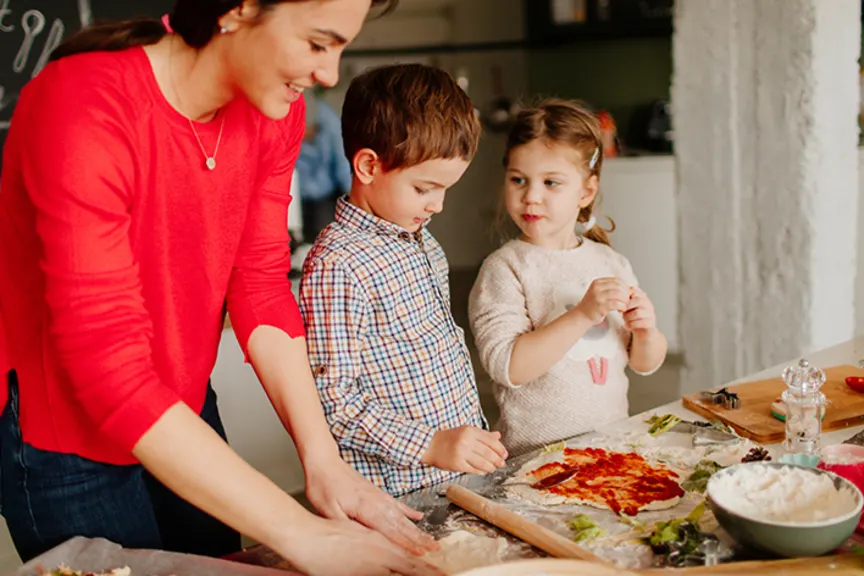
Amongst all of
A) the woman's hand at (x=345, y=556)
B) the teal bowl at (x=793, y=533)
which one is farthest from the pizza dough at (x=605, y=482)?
the woman's hand at (x=345, y=556)

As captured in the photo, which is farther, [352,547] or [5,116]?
[5,116]

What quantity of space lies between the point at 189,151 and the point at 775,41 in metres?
2.25

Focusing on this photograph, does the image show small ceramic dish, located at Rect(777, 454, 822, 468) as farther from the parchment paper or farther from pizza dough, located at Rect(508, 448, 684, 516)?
the parchment paper

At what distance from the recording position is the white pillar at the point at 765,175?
268 centimetres

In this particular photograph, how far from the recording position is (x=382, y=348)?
1.41 metres

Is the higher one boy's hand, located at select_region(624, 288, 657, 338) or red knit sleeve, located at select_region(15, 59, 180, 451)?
red knit sleeve, located at select_region(15, 59, 180, 451)

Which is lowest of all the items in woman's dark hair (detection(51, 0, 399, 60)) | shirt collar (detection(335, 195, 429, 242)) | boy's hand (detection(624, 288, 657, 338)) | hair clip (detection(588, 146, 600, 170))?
boy's hand (detection(624, 288, 657, 338))

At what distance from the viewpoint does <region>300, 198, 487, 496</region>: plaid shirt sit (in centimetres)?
133

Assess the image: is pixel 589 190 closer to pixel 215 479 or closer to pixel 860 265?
pixel 215 479

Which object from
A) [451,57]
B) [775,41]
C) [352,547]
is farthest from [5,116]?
[451,57]

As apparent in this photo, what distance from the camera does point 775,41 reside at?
2.70 meters

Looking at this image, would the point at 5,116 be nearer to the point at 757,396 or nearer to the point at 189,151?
the point at 189,151

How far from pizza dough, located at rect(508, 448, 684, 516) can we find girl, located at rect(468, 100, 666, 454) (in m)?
0.34

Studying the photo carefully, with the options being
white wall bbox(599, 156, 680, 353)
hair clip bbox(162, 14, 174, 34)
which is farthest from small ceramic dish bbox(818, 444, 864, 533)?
white wall bbox(599, 156, 680, 353)
